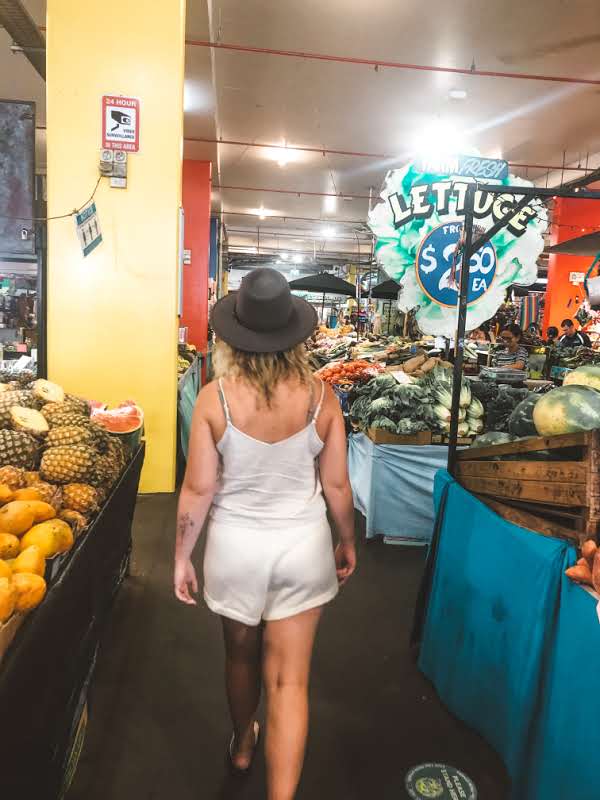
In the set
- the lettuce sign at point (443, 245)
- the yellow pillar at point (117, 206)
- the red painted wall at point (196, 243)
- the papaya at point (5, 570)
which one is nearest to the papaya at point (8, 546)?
the papaya at point (5, 570)

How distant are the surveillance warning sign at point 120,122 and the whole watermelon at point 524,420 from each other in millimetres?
3743

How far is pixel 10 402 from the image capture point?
2.68 m

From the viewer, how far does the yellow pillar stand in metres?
4.61

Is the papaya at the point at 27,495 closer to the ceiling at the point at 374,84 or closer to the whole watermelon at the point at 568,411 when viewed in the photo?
the whole watermelon at the point at 568,411

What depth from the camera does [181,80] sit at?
4.76 m

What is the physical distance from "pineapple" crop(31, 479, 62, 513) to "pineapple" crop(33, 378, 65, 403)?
76 cm

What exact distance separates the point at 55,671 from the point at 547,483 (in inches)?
62.3

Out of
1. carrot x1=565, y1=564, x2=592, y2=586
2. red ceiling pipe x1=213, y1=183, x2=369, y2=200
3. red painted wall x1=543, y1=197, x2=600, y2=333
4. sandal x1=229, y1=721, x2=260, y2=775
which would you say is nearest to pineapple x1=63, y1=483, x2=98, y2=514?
sandal x1=229, y1=721, x2=260, y2=775

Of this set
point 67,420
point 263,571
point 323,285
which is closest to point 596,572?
point 263,571

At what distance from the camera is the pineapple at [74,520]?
2023 millimetres

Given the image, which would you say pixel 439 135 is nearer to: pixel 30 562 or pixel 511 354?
pixel 511 354

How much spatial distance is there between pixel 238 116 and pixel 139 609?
878 centimetres

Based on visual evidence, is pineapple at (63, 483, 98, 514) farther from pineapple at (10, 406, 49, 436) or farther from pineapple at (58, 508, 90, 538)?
pineapple at (10, 406, 49, 436)

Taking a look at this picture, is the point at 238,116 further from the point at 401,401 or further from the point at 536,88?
the point at 401,401
